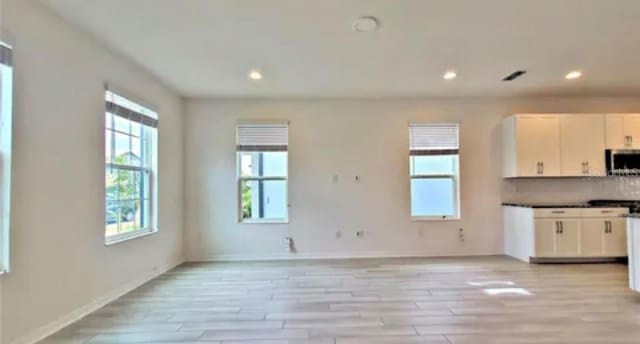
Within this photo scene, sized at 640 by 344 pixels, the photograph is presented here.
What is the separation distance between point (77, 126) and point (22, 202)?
0.89 metres

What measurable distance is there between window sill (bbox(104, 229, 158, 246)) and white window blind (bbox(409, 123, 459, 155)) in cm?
387

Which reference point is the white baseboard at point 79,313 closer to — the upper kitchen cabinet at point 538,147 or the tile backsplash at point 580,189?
the upper kitchen cabinet at point 538,147

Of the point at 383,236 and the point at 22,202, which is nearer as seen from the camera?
the point at 22,202

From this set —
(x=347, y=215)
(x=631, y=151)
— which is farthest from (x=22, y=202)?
(x=631, y=151)

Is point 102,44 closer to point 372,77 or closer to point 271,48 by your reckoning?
point 271,48

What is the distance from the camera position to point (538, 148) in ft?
19.3

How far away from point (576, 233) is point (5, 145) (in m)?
6.40

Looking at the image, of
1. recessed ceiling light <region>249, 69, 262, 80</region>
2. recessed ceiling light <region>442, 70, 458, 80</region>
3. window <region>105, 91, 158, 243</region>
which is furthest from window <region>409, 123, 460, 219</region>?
window <region>105, 91, 158, 243</region>

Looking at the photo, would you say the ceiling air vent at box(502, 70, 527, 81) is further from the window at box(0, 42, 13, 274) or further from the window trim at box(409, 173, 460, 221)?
the window at box(0, 42, 13, 274)

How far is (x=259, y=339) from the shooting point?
293cm

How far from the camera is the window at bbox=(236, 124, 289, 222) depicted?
616 centimetres

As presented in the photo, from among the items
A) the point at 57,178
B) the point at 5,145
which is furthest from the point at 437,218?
the point at 5,145

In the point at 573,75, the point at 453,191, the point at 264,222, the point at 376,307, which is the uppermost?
the point at 573,75

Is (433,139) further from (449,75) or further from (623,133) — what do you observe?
(623,133)
